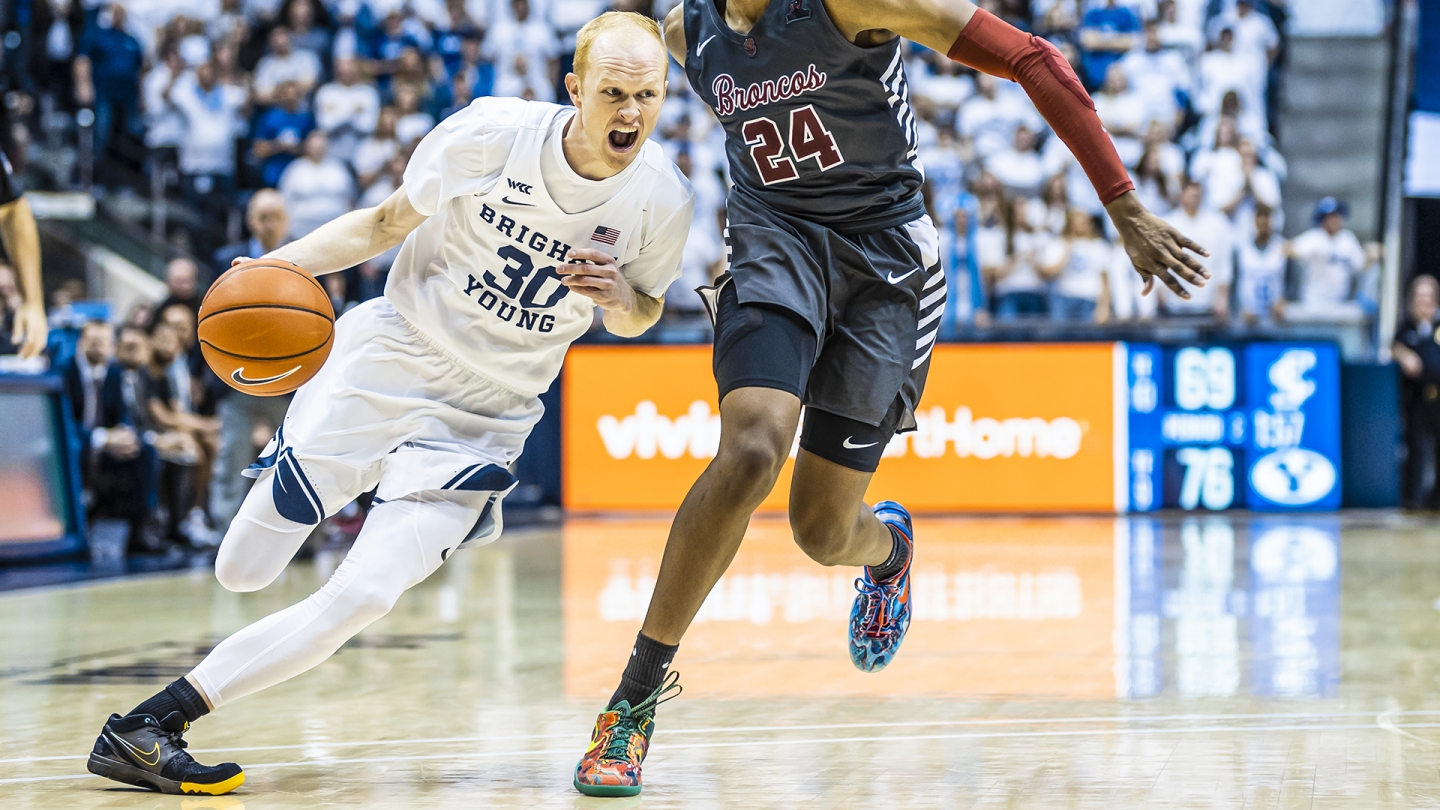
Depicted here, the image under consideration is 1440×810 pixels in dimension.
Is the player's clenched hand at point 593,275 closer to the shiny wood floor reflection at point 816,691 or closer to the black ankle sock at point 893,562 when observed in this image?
the shiny wood floor reflection at point 816,691

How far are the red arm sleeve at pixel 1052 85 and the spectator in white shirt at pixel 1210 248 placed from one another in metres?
9.32

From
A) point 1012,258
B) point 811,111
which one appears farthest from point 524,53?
point 811,111

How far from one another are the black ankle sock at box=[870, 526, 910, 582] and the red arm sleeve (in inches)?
57.3

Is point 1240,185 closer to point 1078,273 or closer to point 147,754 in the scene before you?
point 1078,273

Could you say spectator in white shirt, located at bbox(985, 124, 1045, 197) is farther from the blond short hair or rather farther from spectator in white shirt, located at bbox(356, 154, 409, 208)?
the blond short hair

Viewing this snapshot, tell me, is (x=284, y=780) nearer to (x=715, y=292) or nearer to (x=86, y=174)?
(x=715, y=292)

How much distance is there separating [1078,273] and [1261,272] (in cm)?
154

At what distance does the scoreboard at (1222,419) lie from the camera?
11.9 m

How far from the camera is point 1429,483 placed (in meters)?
12.4

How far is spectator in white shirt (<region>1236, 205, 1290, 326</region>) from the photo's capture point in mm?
12586

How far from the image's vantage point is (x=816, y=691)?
16.1ft

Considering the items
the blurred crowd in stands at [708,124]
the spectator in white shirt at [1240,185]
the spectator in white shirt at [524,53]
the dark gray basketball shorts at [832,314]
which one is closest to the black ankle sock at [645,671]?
the dark gray basketball shorts at [832,314]

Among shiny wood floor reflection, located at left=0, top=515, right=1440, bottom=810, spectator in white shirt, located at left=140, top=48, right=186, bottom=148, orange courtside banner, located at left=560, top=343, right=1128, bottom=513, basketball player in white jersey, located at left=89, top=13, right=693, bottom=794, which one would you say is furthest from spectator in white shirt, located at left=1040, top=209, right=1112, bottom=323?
basketball player in white jersey, located at left=89, top=13, right=693, bottom=794

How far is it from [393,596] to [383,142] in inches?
406
